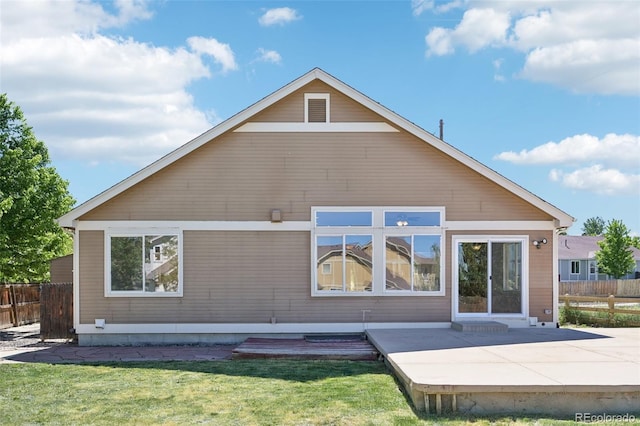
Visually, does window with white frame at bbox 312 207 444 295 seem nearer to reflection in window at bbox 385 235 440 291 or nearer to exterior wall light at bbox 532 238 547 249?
reflection in window at bbox 385 235 440 291

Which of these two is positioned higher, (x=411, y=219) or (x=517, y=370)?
(x=411, y=219)

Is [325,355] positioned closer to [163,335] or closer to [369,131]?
[163,335]

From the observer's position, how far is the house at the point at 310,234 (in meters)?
13.8

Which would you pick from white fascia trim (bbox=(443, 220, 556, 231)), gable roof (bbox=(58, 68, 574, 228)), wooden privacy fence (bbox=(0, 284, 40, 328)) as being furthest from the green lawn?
wooden privacy fence (bbox=(0, 284, 40, 328))

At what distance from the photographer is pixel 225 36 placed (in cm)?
1456

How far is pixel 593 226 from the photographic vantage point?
339 ft

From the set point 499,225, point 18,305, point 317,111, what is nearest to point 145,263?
point 317,111

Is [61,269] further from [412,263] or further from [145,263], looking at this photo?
[412,263]

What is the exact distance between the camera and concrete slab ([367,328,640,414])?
7.77 metres

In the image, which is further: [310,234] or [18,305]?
[18,305]

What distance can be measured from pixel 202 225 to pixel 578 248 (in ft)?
142

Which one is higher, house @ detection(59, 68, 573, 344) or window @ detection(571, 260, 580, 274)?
house @ detection(59, 68, 573, 344)

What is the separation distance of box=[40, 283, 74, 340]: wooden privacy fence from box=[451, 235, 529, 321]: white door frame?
8.74 meters

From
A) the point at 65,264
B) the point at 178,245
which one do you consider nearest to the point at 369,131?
the point at 178,245
